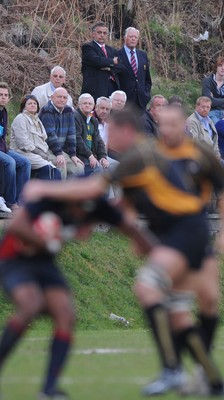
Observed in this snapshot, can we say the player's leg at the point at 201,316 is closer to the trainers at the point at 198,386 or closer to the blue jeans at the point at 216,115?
the trainers at the point at 198,386

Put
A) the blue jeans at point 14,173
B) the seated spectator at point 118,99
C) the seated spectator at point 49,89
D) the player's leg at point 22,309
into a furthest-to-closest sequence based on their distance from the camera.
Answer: the seated spectator at point 118,99 < the seated spectator at point 49,89 < the blue jeans at point 14,173 < the player's leg at point 22,309

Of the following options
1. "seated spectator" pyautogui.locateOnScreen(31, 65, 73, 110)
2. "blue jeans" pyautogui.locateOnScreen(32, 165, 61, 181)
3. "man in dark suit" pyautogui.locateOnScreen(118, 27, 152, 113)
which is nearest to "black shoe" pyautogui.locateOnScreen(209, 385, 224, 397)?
"blue jeans" pyautogui.locateOnScreen(32, 165, 61, 181)

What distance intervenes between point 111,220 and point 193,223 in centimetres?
63

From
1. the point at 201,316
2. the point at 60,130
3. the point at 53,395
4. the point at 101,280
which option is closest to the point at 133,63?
the point at 60,130

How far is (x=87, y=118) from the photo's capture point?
19094 mm

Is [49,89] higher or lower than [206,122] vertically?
higher

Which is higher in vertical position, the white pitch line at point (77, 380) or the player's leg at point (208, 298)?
the player's leg at point (208, 298)

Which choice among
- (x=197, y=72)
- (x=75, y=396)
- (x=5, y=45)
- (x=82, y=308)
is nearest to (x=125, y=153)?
(x=75, y=396)

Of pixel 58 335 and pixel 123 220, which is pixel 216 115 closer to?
pixel 123 220

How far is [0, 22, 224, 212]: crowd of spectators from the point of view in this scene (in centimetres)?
1795

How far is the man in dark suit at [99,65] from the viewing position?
20.1m

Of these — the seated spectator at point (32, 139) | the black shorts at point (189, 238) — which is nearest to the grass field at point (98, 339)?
the black shorts at point (189, 238)

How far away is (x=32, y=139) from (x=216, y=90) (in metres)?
5.29

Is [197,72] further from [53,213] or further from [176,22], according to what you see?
[53,213]
